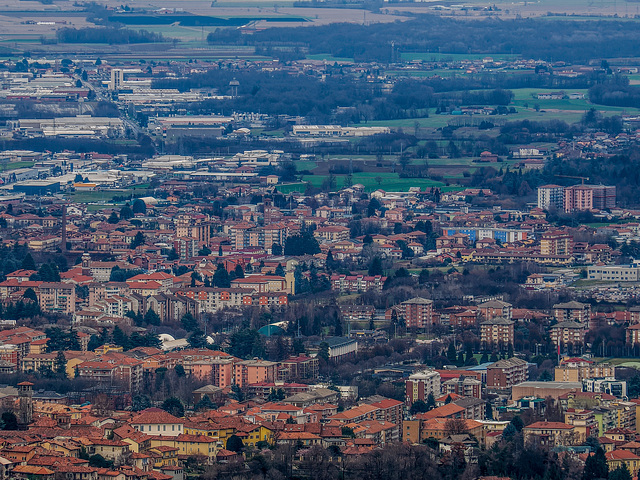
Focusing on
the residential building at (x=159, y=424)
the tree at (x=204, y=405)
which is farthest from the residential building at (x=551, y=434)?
the tree at (x=204, y=405)

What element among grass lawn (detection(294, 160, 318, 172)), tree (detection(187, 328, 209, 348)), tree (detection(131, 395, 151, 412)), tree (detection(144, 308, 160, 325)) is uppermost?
tree (detection(131, 395, 151, 412))

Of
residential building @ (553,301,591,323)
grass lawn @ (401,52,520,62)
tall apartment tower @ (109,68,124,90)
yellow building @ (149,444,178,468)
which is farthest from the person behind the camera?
grass lawn @ (401,52,520,62)

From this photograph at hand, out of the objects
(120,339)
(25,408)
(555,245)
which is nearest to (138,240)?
(555,245)

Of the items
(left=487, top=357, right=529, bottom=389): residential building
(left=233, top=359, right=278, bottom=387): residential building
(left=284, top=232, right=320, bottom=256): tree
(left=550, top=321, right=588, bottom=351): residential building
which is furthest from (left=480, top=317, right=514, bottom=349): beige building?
(left=284, top=232, right=320, bottom=256): tree

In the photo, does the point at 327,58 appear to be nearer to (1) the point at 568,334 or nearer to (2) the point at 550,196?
(2) the point at 550,196

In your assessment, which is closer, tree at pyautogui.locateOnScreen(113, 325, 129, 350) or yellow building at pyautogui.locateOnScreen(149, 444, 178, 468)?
yellow building at pyautogui.locateOnScreen(149, 444, 178, 468)

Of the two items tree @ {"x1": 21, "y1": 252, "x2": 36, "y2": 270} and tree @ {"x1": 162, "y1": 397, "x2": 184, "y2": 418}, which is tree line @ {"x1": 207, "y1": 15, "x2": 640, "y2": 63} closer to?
tree @ {"x1": 21, "y1": 252, "x2": 36, "y2": 270}

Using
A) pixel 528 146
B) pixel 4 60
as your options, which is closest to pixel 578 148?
pixel 528 146
